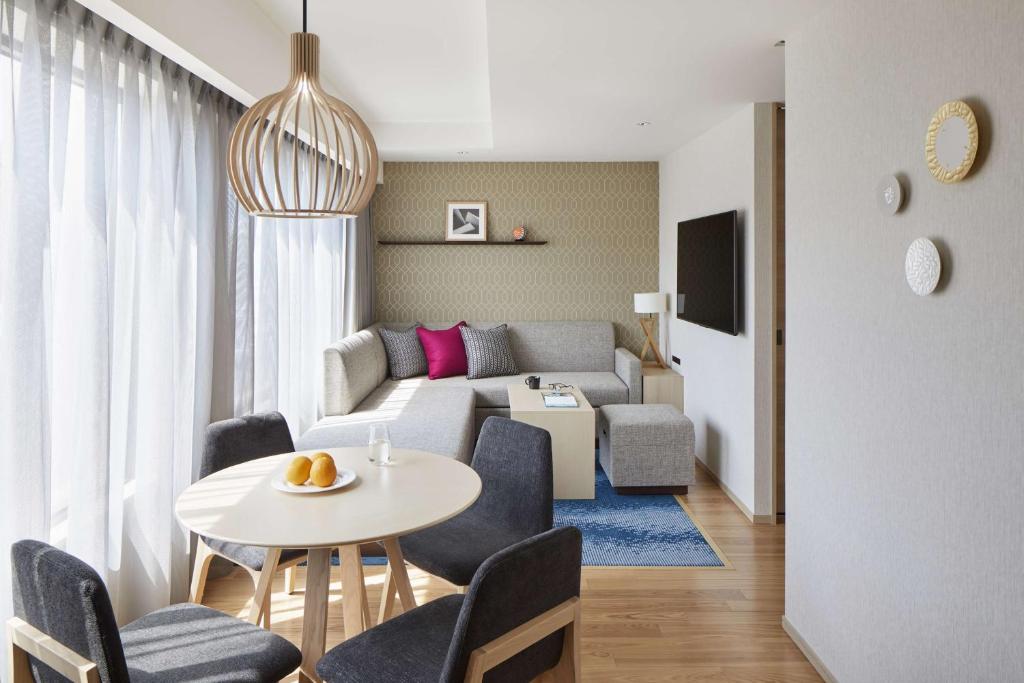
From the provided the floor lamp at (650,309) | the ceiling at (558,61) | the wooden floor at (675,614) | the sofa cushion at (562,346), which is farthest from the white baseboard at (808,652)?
the sofa cushion at (562,346)

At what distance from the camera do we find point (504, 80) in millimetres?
3416

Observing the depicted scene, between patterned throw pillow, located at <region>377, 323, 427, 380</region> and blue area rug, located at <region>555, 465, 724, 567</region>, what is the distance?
2.06m

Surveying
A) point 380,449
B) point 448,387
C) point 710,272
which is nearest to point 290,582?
point 380,449

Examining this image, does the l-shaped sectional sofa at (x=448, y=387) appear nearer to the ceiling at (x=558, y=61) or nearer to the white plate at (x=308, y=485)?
the white plate at (x=308, y=485)

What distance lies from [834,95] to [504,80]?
1.60 metres

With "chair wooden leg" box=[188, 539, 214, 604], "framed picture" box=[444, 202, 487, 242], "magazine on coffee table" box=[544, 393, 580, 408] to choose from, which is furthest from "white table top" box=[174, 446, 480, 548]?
"framed picture" box=[444, 202, 487, 242]

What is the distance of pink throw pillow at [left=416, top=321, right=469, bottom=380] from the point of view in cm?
579

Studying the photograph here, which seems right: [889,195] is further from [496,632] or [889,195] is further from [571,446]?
[571,446]

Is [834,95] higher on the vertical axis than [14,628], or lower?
higher

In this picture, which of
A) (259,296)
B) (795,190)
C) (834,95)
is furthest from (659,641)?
(259,296)

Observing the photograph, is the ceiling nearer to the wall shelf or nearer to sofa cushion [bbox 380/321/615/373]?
the wall shelf

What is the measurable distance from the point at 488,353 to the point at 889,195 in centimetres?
404

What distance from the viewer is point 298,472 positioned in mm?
2119

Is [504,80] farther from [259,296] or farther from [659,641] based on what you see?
[659,641]
